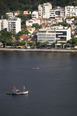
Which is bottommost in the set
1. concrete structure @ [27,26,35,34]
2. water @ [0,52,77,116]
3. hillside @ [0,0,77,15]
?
water @ [0,52,77,116]

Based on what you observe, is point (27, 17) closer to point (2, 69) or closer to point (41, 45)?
point (41, 45)

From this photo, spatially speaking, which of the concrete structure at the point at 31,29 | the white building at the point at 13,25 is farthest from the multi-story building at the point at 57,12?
the white building at the point at 13,25

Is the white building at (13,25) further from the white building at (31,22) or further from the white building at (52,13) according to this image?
the white building at (52,13)

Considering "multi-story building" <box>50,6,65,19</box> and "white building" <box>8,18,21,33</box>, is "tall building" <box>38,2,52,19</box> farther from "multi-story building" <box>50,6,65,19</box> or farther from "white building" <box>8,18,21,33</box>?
"white building" <box>8,18,21,33</box>

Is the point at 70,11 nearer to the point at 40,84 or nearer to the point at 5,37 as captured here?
the point at 5,37

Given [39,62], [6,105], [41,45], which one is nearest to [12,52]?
[41,45]

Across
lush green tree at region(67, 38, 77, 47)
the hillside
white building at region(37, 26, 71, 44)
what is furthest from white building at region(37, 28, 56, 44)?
the hillside
